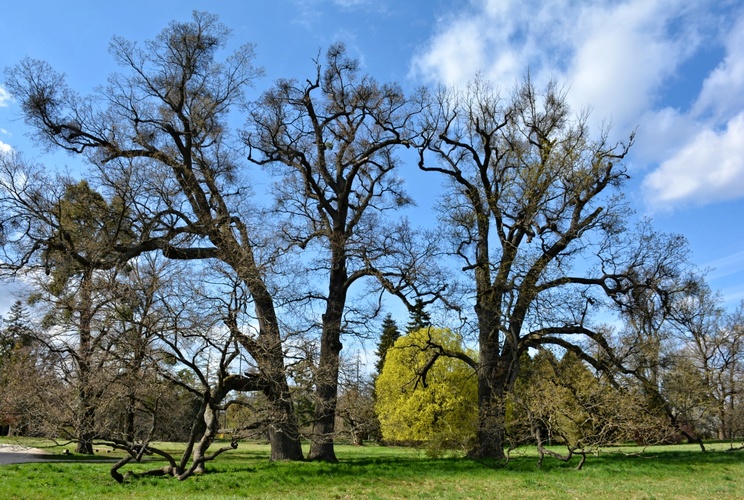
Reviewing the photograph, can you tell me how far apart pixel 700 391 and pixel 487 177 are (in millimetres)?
12947

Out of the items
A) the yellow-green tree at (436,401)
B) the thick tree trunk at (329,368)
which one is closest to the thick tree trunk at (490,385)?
the thick tree trunk at (329,368)

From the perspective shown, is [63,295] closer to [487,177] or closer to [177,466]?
[177,466]

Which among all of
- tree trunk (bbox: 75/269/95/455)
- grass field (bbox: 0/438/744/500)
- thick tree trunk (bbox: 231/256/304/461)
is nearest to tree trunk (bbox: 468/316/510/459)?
grass field (bbox: 0/438/744/500)

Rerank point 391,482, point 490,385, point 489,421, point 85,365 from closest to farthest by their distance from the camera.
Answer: point 391,482
point 85,365
point 489,421
point 490,385

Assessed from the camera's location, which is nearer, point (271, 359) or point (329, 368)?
point (271, 359)

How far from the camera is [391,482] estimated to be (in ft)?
43.8

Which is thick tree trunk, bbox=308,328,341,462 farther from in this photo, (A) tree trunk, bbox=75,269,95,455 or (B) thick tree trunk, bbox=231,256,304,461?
(A) tree trunk, bbox=75,269,95,455

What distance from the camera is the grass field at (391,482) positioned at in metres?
11.0

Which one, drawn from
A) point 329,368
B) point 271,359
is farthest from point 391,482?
point 271,359

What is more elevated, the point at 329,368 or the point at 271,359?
the point at 271,359

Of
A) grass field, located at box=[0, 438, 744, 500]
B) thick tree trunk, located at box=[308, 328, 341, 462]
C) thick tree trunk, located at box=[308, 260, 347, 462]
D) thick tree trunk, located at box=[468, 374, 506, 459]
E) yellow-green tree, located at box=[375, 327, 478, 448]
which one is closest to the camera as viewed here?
grass field, located at box=[0, 438, 744, 500]

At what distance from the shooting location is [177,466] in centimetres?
1294

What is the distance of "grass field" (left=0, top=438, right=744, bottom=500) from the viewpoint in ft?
36.2

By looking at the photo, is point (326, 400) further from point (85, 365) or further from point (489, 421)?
point (85, 365)
